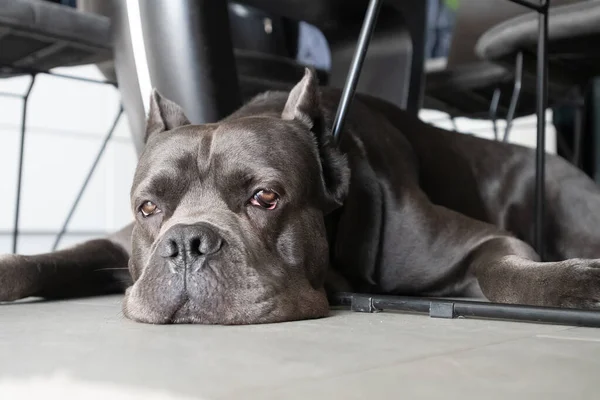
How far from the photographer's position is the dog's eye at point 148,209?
5.62 feet

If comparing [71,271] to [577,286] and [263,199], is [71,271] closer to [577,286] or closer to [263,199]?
[263,199]

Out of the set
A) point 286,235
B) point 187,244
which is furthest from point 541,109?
point 187,244

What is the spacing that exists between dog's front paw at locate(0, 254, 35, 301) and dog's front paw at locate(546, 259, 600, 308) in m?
1.17

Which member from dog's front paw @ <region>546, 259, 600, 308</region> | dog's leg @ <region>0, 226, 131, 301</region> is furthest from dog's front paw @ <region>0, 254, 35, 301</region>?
dog's front paw @ <region>546, 259, 600, 308</region>

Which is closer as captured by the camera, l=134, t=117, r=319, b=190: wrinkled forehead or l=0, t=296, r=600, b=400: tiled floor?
l=0, t=296, r=600, b=400: tiled floor

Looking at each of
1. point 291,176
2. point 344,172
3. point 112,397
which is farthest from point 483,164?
point 112,397

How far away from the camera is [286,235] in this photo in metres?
1.65

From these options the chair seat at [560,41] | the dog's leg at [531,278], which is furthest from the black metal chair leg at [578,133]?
the dog's leg at [531,278]

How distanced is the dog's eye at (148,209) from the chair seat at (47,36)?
784mm

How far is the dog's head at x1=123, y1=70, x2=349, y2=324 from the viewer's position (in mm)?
1438

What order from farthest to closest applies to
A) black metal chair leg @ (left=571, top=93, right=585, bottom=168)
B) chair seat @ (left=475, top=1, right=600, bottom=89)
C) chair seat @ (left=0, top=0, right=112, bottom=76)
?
1. black metal chair leg @ (left=571, top=93, right=585, bottom=168)
2. chair seat @ (left=475, top=1, right=600, bottom=89)
3. chair seat @ (left=0, top=0, right=112, bottom=76)

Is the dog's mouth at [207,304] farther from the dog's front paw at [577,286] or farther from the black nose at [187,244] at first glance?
the dog's front paw at [577,286]

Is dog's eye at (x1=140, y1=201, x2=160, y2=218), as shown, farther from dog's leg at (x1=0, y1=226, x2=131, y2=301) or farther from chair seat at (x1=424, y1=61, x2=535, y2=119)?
chair seat at (x1=424, y1=61, x2=535, y2=119)

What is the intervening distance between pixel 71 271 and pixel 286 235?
2.29ft
